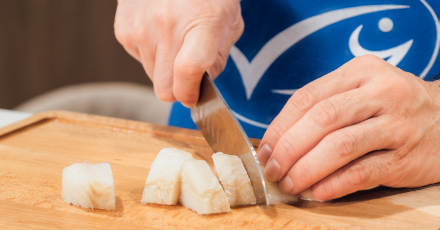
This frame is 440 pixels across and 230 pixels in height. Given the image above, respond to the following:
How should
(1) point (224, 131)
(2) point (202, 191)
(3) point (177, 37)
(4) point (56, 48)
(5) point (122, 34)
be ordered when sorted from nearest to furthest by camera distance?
(2) point (202, 191) < (1) point (224, 131) < (3) point (177, 37) < (5) point (122, 34) < (4) point (56, 48)

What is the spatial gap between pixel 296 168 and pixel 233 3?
2.62 ft

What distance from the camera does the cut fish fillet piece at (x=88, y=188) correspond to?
98 centimetres

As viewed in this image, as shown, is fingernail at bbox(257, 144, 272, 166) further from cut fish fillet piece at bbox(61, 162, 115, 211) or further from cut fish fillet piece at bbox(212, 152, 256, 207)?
cut fish fillet piece at bbox(61, 162, 115, 211)

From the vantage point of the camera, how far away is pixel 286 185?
3.47ft

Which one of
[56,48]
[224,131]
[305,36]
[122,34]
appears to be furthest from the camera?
[56,48]

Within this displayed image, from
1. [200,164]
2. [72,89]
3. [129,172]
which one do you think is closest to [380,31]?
[200,164]

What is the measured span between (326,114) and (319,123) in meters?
0.03

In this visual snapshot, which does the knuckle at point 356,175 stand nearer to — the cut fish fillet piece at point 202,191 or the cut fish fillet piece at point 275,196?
the cut fish fillet piece at point 275,196

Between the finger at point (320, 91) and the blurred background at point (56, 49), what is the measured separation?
127 inches

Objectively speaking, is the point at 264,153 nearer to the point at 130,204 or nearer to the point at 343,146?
the point at 343,146

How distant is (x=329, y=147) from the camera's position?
101 centimetres

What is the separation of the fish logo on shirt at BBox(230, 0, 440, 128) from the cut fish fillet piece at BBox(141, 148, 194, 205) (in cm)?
89

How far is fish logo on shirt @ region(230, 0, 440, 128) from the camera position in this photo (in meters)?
1.62

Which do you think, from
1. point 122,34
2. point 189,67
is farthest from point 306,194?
point 122,34
